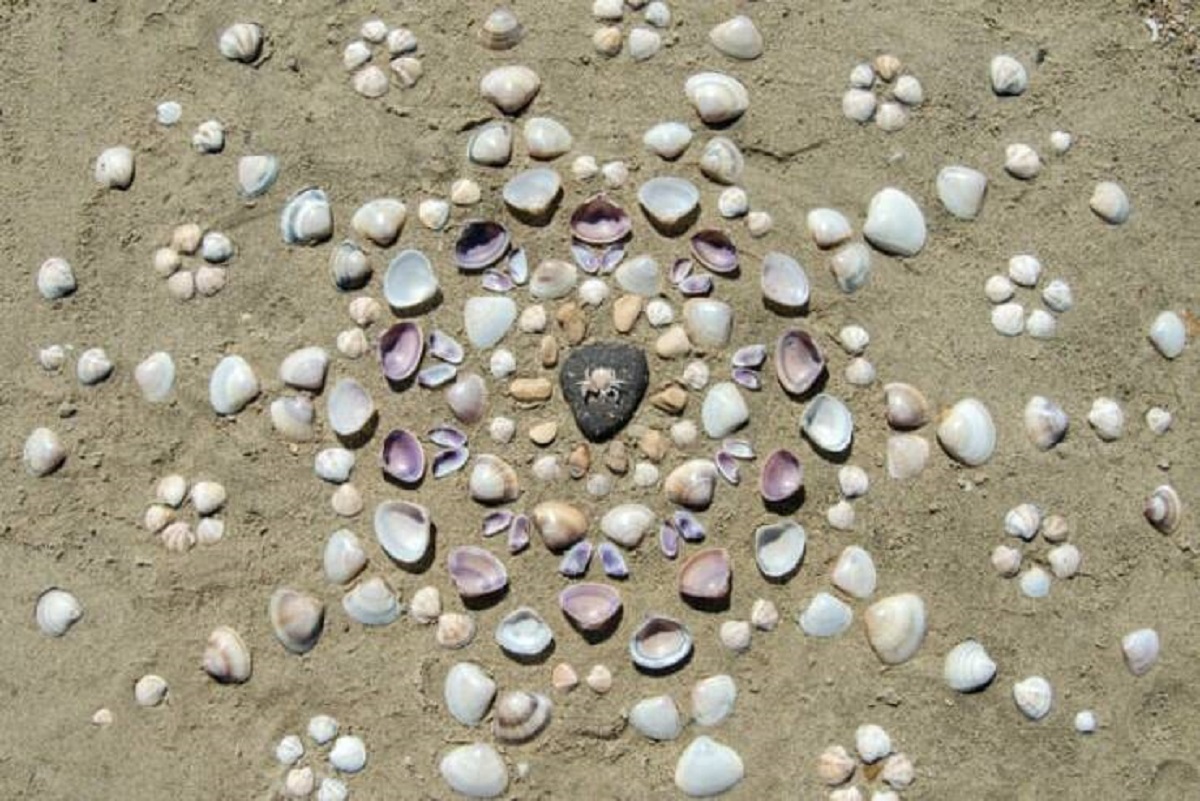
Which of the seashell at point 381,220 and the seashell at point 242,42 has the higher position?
the seashell at point 242,42

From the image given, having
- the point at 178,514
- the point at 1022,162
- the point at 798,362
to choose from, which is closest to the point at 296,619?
the point at 178,514

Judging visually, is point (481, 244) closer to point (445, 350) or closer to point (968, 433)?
point (445, 350)

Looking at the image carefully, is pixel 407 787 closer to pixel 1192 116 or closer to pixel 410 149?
pixel 410 149

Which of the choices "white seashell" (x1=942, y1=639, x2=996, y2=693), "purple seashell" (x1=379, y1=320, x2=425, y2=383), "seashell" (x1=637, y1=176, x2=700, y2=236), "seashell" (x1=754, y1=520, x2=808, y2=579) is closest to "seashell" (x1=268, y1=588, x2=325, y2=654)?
"purple seashell" (x1=379, y1=320, x2=425, y2=383)

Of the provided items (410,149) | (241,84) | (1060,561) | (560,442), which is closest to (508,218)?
(410,149)

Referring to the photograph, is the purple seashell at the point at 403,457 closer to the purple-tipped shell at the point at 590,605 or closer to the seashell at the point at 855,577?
the purple-tipped shell at the point at 590,605

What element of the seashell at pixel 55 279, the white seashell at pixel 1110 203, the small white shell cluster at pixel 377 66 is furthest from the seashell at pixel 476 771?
the white seashell at pixel 1110 203
